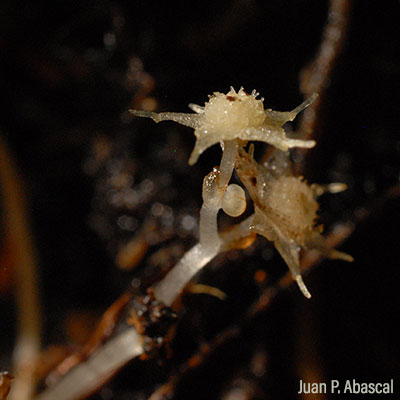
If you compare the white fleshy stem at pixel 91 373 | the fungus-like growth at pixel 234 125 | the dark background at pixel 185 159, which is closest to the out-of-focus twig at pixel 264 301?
the dark background at pixel 185 159

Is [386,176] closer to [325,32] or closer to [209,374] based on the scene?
[325,32]

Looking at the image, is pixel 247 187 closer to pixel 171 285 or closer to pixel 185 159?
pixel 171 285

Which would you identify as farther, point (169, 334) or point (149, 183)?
point (149, 183)

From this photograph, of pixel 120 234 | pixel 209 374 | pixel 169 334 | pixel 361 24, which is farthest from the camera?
pixel 120 234

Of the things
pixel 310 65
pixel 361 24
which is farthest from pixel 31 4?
pixel 361 24

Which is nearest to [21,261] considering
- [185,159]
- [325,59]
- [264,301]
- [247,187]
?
[185,159]

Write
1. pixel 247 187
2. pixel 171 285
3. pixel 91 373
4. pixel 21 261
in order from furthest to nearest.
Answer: pixel 21 261
pixel 91 373
pixel 171 285
pixel 247 187

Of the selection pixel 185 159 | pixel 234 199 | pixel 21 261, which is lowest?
pixel 234 199
